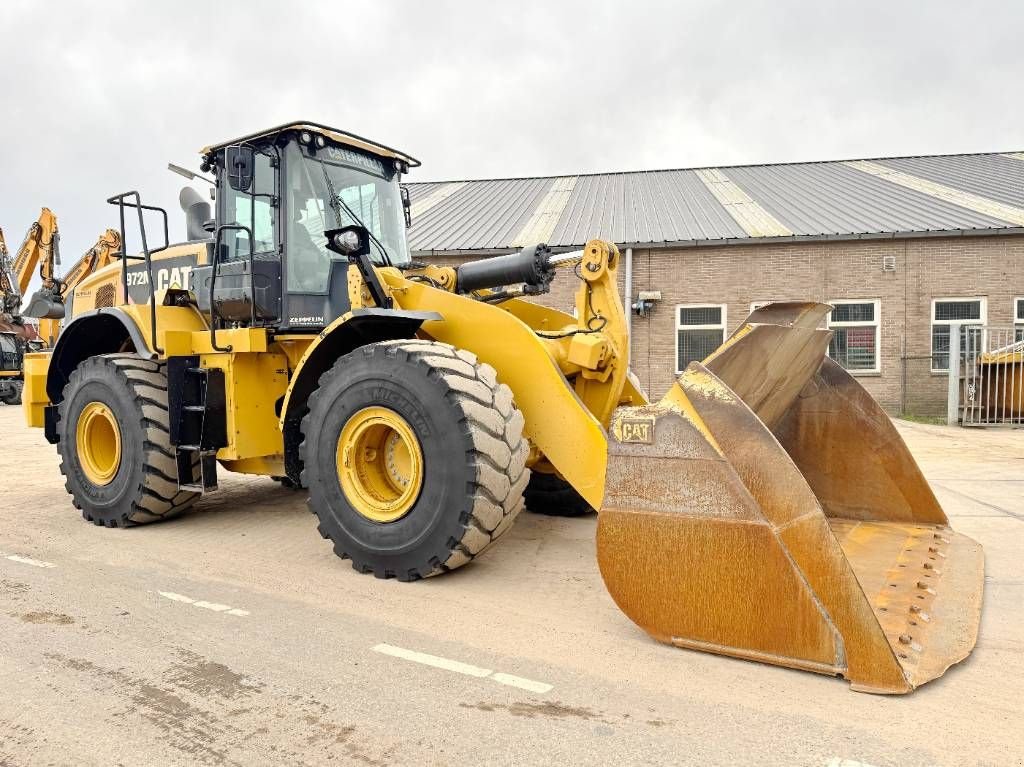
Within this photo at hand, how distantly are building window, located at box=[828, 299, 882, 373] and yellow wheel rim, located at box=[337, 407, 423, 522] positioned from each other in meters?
14.8

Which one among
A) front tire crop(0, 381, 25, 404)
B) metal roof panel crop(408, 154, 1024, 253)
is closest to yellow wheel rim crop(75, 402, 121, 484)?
metal roof panel crop(408, 154, 1024, 253)

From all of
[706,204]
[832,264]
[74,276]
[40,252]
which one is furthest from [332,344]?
[40,252]

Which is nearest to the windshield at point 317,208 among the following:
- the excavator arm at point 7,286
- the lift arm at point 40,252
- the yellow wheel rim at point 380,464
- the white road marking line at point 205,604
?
the yellow wheel rim at point 380,464

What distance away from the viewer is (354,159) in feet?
19.0

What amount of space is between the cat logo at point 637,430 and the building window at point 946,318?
639 inches

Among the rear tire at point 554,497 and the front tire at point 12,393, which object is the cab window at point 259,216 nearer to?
the rear tire at point 554,497

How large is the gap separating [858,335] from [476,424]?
1556 centimetres

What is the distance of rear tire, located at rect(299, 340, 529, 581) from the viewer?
13.4 ft

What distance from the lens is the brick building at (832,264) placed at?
56.1 feet

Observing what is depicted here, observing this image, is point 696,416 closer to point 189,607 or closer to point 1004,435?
→ point 189,607

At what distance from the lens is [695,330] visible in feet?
59.4

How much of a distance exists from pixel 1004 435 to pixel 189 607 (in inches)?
505

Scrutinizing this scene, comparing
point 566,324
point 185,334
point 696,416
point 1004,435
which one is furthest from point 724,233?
point 696,416

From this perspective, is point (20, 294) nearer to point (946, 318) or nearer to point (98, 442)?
point (98, 442)
